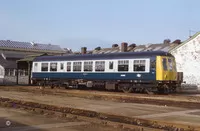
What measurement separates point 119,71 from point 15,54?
42465mm

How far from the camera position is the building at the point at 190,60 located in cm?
3519

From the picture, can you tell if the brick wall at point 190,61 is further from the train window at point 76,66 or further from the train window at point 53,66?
the train window at point 53,66

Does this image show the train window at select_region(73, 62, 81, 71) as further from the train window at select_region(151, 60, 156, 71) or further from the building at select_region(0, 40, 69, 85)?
the building at select_region(0, 40, 69, 85)

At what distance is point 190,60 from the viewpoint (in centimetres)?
3584

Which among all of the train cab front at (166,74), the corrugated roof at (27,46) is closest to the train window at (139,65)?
the train cab front at (166,74)

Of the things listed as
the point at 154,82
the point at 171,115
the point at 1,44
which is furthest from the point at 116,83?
the point at 1,44

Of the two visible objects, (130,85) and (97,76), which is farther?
(97,76)

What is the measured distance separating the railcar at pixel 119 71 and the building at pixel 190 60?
7.54 m

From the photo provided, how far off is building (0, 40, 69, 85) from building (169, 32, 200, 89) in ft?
68.6

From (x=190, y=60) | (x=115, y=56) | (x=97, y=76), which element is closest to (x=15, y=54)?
(x=190, y=60)

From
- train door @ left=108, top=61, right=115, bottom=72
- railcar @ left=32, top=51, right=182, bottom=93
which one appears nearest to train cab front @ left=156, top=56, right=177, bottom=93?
railcar @ left=32, top=51, right=182, bottom=93

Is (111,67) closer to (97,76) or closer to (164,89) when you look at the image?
(97,76)

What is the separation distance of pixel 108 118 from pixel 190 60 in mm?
25188

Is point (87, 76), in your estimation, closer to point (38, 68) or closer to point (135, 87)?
point (135, 87)
